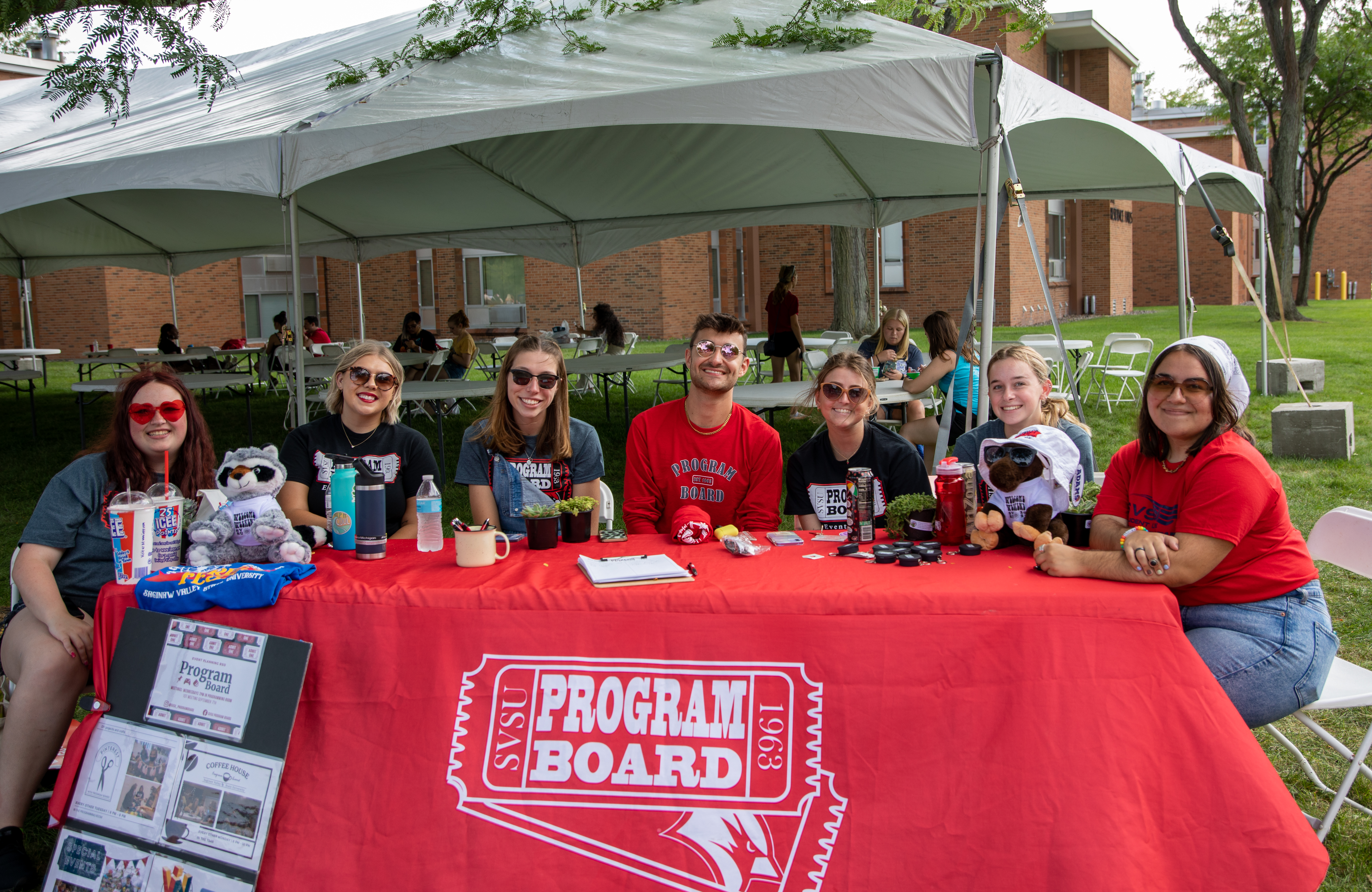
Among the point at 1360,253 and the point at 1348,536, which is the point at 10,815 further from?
the point at 1360,253

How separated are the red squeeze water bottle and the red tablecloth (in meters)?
0.39

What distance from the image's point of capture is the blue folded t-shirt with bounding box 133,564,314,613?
2.32 meters

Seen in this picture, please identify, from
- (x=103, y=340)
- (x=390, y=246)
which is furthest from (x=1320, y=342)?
(x=103, y=340)

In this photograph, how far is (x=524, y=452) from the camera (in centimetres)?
325

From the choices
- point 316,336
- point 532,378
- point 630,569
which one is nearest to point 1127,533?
point 630,569

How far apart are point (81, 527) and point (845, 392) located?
2.30m

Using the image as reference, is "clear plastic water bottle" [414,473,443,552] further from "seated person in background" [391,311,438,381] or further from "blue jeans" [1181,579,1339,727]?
"seated person in background" [391,311,438,381]

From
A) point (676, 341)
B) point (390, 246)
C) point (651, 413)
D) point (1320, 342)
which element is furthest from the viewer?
point (676, 341)

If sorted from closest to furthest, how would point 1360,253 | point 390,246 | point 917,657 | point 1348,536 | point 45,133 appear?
point 917,657 < point 1348,536 < point 45,133 < point 390,246 < point 1360,253

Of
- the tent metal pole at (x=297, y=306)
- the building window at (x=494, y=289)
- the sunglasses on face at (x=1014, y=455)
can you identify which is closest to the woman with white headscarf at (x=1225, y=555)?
the sunglasses on face at (x=1014, y=455)

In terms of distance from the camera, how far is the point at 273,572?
2.36m

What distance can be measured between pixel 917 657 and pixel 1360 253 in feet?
158

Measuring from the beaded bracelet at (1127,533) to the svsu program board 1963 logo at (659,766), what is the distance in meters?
0.82

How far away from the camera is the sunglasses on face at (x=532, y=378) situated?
3.10m
